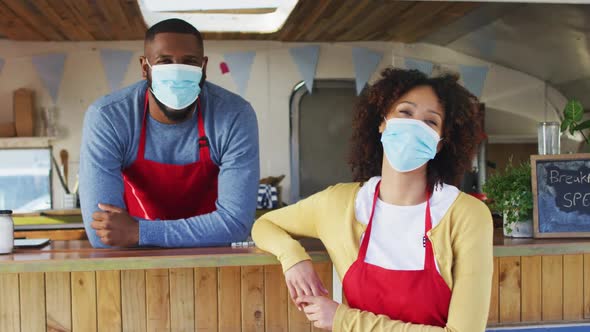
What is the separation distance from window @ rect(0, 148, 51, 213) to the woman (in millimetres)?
4368

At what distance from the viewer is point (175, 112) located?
186 cm

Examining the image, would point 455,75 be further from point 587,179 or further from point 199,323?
point 199,323

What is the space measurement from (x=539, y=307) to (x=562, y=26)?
284 centimetres

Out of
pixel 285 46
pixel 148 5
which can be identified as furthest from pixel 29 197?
pixel 285 46

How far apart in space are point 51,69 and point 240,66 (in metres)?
1.65

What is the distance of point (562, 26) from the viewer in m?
4.18

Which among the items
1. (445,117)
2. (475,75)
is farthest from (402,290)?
(475,75)

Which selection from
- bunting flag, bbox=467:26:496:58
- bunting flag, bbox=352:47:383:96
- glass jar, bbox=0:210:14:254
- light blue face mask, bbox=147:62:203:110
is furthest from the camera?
bunting flag, bbox=352:47:383:96

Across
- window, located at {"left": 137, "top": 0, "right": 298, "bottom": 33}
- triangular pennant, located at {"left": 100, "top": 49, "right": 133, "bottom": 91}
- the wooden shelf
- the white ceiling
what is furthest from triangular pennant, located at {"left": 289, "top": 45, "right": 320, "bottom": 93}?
the wooden shelf

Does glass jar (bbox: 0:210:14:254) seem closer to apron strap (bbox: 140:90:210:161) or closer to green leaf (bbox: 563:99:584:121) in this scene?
apron strap (bbox: 140:90:210:161)

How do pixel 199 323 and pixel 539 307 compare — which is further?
pixel 539 307

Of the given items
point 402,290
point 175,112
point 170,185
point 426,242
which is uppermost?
point 175,112

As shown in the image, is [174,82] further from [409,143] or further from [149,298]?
[409,143]

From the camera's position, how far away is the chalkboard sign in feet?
6.15
